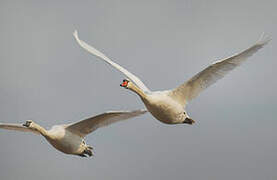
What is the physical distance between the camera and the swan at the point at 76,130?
773 inches

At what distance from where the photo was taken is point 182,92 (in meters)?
18.9

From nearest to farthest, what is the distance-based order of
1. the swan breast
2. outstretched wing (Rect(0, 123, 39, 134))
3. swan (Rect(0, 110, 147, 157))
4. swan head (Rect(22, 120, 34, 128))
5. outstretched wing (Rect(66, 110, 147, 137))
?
the swan breast, swan (Rect(0, 110, 147, 157)), outstretched wing (Rect(66, 110, 147, 137)), swan head (Rect(22, 120, 34, 128)), outstretched wing (Rect(0, 123, 39, 134))

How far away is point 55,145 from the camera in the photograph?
19.8 meters

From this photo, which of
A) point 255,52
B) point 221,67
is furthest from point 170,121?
point 255,52

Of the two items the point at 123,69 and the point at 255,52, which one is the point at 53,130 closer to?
the point at 123,69

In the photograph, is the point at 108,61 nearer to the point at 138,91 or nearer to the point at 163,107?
the point at 138,91

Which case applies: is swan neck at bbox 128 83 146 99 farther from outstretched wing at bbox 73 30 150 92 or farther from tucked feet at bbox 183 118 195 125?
tucked feet at bbox 183 118 195 125

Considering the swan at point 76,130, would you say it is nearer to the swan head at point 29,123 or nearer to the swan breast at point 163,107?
the swan head at point 29,123

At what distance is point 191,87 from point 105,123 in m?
3.59

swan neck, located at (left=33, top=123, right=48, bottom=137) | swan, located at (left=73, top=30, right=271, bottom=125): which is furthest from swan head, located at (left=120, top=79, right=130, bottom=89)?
swan neck, located at (left=33, top=123, right=48, bottom=137)

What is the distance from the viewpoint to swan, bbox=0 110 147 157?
1962cm

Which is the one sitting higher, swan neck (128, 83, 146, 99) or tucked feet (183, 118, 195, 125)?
swan neck (128, 83, 146, 99)

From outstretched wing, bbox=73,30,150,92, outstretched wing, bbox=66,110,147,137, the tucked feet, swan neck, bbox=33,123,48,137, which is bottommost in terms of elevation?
the tucked feet

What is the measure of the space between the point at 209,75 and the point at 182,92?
3.65 ft
